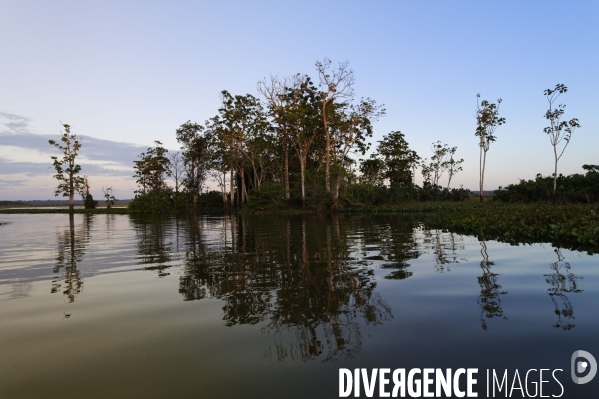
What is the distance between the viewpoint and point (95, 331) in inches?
175

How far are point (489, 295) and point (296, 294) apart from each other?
2825 mm

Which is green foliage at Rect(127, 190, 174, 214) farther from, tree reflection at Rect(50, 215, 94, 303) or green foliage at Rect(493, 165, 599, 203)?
green foliage at Rect(493, 165, 599, 203)

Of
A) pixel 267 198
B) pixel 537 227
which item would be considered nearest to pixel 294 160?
pixel 267 198

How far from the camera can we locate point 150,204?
161 feet

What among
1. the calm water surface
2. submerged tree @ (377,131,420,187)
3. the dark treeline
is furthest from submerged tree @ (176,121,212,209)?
the calm water surface

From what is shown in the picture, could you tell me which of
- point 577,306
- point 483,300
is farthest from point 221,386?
point 577,306

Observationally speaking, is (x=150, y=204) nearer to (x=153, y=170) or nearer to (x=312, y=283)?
(x=153, y=170)

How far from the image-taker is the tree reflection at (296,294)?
397cm

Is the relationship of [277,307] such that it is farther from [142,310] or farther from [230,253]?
[230,253]

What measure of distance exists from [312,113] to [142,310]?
34119 mm

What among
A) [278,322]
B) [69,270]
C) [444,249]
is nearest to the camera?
[278,322]

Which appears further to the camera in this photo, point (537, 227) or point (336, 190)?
point (336, 190)

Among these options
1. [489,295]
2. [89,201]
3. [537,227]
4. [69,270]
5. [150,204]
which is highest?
[89,201]

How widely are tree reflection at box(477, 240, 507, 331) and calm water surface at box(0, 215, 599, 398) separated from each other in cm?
2
